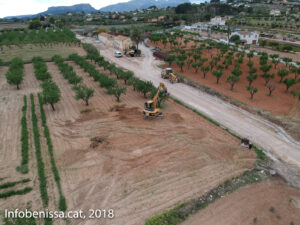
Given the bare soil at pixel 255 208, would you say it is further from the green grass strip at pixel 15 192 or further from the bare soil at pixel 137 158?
the green grass strip at pixel 15 192

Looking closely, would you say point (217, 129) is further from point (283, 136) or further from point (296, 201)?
point (296, 201)

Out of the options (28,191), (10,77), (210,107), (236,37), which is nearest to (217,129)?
(210,107)

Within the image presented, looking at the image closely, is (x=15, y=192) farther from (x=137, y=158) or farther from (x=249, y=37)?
(x=249, y=37)

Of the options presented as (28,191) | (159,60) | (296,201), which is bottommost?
(296,201)

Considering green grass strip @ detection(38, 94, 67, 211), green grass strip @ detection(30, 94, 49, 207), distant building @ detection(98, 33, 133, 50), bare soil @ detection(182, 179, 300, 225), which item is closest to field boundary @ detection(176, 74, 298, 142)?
bare soil @ detection(182, 179, 300, 225)

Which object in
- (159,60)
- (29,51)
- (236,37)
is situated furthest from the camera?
(236,37)

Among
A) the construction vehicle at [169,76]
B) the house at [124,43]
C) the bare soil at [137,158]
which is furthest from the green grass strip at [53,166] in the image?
the house at [124,43]

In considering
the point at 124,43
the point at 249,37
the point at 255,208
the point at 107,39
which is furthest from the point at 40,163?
the point at 249,37
